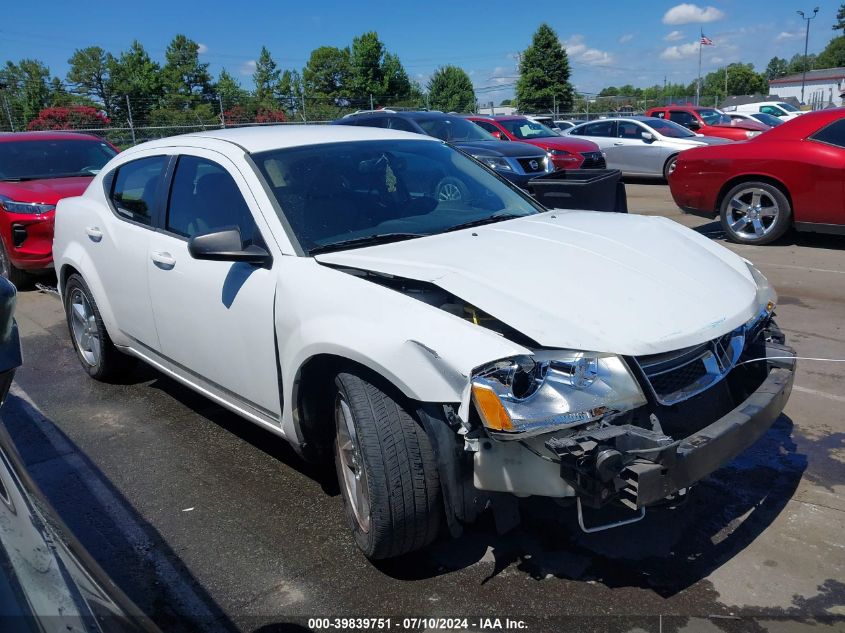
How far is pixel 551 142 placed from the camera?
1492 centimetres

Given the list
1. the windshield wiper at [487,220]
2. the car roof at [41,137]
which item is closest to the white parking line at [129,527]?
the windshield wiper at [487,220]

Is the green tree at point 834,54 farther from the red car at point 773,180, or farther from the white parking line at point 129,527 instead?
the white parking line at point 129,527

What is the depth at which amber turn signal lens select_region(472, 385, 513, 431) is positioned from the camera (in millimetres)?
2352

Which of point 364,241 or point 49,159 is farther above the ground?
point 49,159

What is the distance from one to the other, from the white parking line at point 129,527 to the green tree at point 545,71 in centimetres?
6249

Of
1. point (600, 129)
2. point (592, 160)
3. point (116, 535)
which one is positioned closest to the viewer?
point (116, 535)

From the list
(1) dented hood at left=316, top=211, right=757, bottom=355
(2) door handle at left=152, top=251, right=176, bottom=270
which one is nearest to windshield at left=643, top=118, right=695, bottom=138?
(1) dented hood at left=316, top=211, right=757, bottom=355

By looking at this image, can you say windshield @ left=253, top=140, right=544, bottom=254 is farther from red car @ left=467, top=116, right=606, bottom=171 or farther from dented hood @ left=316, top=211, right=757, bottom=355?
red car @ left=467, top=116, right=606, bottom=171

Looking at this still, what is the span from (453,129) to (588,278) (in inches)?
427

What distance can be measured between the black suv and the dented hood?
7905mm

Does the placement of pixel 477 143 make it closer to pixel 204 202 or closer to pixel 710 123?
pixel 204 202

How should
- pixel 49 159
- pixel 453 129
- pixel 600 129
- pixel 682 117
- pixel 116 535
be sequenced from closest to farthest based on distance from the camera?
pixel 116 535 → pixel 49 159 → pixel 453 129 → pixel 600 129 → pixel 682 117

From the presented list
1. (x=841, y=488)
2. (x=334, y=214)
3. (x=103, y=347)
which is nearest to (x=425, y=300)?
(x=334, y=214)

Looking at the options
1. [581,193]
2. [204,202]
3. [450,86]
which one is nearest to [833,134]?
[581,193]
